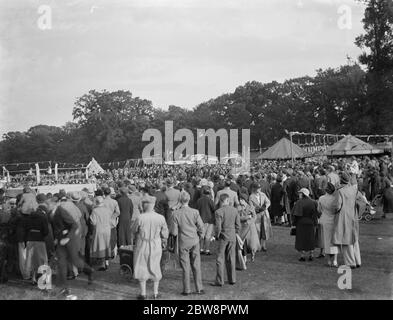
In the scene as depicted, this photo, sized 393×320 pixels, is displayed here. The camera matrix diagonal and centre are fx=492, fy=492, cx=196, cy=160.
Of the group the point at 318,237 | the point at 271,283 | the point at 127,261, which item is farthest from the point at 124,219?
the point at 318,237

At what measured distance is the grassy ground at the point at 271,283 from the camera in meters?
8.65

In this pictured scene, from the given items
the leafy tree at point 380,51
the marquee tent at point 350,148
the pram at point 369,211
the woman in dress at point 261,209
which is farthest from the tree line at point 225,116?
the woman in dress at point 261,209

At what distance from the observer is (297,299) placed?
8.28m

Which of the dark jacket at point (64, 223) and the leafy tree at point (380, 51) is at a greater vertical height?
the leafy tree at point (380, 51)

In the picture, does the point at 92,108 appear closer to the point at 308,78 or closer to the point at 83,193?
the point at 308,78

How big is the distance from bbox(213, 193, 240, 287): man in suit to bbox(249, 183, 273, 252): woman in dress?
2.74 m

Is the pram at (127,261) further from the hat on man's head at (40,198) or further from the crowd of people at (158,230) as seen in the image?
the hat on man's head at (40,198)

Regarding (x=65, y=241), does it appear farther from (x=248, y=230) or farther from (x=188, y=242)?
(x=248, y=230)

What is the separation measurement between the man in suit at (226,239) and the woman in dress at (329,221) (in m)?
2.39

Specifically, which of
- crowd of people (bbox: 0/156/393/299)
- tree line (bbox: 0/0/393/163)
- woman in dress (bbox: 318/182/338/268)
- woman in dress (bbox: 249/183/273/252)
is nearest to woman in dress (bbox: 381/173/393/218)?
crowd of people (bbox: 0/156/393/299)

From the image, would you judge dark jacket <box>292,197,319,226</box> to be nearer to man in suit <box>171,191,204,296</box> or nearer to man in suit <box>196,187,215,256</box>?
man in suit <box>196,187,215,256</box>

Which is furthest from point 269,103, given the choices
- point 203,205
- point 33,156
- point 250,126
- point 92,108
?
point 203,205

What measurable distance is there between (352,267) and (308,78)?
7706 cm

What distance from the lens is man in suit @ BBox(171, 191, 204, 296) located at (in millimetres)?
8711
